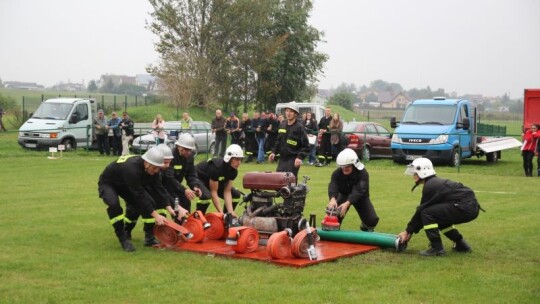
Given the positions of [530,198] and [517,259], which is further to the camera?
[530,198]

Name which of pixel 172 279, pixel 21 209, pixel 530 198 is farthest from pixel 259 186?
pixel 530 198

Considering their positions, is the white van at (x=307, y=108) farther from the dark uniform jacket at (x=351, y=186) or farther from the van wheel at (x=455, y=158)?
the dark uniform jacket at (x=351, y=186)

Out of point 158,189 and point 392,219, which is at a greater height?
point 158,189

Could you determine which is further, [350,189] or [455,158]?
[455,158]

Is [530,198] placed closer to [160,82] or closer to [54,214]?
[54,214]

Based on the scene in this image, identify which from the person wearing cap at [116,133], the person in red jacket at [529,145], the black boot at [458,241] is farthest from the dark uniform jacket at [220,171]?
the person wearing cap at [116,133]

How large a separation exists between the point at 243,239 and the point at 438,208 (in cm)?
280

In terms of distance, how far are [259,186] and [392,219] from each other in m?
3.83

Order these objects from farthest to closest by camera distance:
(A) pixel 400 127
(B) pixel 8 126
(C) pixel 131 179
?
(B) pixel 8 126 → (A) pixel 400 127 → (C) pixel 131 179

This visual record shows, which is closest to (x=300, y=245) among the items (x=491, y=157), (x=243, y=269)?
(x=243, y=269)

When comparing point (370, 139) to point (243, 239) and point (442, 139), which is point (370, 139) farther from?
point (243, 239)

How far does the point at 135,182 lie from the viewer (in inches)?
409

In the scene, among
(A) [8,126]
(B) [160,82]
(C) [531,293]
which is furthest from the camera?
(B) [160,82]

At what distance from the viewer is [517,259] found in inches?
403
